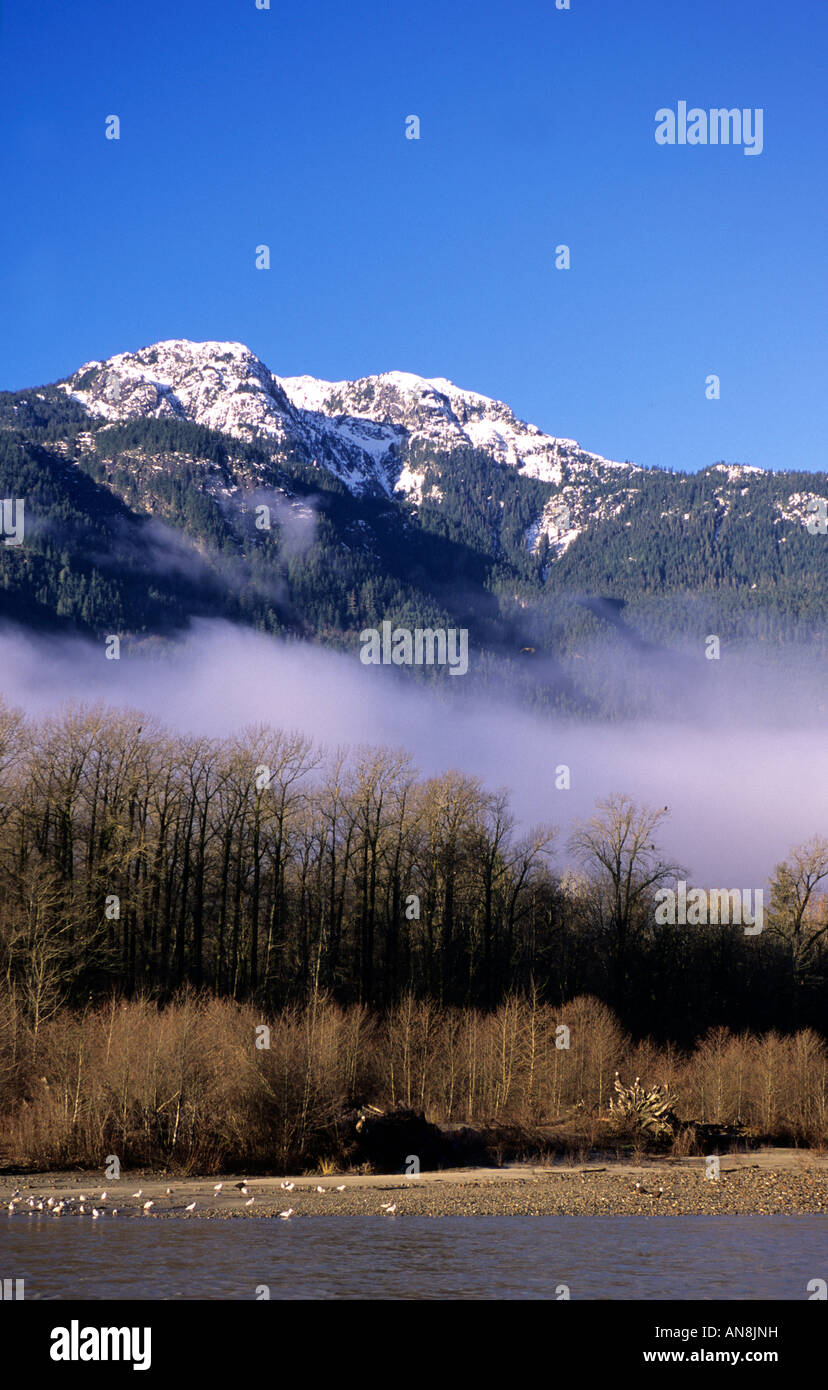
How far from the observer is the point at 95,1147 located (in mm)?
43156

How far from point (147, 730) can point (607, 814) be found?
109 feet

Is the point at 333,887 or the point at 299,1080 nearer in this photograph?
the point at 299,1080

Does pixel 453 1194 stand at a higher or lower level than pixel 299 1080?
lower

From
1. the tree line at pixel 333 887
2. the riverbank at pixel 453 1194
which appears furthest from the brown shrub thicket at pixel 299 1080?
the tree line at pixel 333 887

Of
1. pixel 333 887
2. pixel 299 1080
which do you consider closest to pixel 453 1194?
pixel 299 1080

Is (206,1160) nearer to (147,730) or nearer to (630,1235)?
(630,1235)

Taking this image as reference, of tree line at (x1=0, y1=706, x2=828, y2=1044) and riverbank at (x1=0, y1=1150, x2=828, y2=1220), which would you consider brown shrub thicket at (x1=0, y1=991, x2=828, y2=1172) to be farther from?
tree line at (x1=0, y1=706, x2=828, y2=1044)

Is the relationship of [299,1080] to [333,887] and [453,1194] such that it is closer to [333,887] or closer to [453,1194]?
[453,1194]

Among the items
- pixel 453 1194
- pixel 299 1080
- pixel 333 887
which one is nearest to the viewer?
pixel 453 1194

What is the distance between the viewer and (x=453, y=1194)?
40.1m

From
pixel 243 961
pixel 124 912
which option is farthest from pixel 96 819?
pixel 243 961

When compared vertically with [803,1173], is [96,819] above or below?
above

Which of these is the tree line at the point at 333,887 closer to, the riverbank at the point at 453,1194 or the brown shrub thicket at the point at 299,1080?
the brown shrub thicket at the point at 299,1080

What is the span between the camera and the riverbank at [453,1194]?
117 feet
